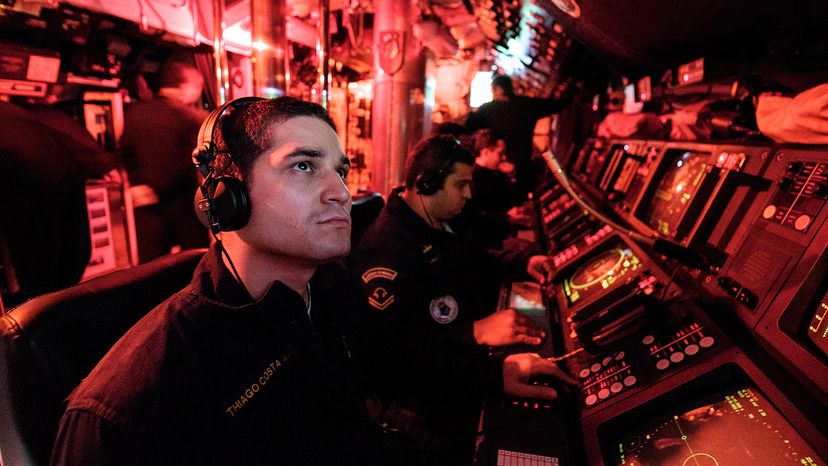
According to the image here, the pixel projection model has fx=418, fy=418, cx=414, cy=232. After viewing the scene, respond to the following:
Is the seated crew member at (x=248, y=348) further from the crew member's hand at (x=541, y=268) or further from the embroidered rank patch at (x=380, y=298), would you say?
the crew member's hand at (x=541, y=268)

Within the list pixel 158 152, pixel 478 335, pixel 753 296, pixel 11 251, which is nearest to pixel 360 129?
pixel 158 152

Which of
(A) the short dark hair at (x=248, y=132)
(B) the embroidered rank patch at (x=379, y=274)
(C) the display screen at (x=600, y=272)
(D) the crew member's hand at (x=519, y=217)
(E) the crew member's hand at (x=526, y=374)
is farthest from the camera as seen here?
(D) the crew member's hand at (x=519, y=217)

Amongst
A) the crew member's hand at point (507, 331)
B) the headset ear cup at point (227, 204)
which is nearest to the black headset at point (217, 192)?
the headset ear cup at point (227, 204)

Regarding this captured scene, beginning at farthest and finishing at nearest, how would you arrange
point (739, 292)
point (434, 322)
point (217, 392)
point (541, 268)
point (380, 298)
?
point (541, 268)
point (434, 322)
point (380, 298)
point (739, 292)
point (217, 392)

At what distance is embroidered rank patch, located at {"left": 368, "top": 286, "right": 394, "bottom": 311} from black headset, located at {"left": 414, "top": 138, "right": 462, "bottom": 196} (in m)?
0.53

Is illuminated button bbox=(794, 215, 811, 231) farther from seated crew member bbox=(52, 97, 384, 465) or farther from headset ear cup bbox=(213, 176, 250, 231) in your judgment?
headset ear cup bbox=(213, 176, 250, 231)

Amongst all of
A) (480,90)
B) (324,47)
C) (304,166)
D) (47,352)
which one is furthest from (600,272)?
(480,90)

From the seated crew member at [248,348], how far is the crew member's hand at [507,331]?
55 cm

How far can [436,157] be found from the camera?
1910mm

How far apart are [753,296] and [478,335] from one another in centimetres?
77

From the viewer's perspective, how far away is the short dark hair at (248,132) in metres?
0.92

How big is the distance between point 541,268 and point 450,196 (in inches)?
24.0

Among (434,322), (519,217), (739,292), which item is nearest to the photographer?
(739,292)

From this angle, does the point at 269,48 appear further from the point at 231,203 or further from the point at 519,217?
the point at 231,203
